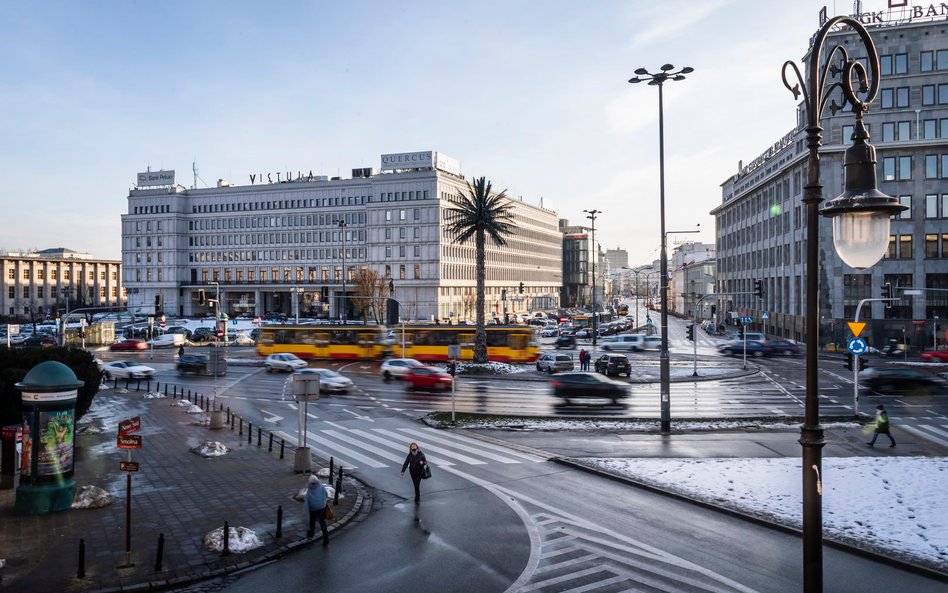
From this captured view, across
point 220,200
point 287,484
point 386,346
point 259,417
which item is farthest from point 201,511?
point 220,200

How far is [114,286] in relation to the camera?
170 metres

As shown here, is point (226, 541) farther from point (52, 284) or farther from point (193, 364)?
point (52, 284)

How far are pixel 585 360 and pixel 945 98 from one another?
48.0 meters

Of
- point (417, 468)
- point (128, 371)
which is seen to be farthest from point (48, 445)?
point (128, 371)

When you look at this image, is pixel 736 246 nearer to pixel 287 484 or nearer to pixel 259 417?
pixel 259 417

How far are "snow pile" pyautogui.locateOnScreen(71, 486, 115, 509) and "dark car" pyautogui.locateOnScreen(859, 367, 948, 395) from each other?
3981 cm

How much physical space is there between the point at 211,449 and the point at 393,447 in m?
6.30

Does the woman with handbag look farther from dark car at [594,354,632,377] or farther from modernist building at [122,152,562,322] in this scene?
modernist building at [122,152,562,322]

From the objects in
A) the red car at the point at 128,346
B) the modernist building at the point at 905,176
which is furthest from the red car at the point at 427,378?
the red car at the point at 128,346

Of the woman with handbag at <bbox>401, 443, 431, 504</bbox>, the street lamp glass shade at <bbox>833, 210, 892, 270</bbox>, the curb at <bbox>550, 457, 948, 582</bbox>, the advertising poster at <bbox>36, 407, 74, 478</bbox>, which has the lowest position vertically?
the curb at <bbox>550, 457, 948, 582</bbox>

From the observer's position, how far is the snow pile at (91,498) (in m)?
16.2

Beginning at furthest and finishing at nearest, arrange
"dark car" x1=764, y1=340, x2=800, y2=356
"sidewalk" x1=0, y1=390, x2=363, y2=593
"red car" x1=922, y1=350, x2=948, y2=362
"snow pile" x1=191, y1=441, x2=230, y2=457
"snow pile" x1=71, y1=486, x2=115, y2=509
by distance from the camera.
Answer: "dark car" x1=764, y1=340, x2=800, y2=356 < "red car" x1=922, y1=350, x2=948, y2=362 < "snow pile" x1=191, y1=441, x2=230, y2=457 < "snow pile" x1=71, y1=486, x2=115, y2=509 < "sidewalk" x1=0, y1=390, x2=363, y2=593

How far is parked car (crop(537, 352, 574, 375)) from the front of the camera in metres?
48.6

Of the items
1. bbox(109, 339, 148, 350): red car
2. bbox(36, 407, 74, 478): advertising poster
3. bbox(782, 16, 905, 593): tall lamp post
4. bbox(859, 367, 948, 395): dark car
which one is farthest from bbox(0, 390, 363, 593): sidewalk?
bbox(109, 339, 148, 350): red car
